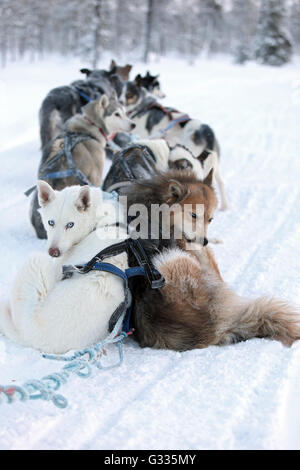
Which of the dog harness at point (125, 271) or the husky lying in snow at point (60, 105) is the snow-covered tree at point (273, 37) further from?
the dog harness at point (125, 271)

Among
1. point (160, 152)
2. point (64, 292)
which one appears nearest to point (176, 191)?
point (64, 292)

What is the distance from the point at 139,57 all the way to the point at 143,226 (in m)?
32.3

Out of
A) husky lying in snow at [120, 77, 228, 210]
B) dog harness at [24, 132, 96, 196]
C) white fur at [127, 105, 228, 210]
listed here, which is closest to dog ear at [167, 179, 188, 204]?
dog harness at [24, 132, 96, 196]

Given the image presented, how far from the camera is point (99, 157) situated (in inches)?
204

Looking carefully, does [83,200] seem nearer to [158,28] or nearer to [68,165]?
[68,165]

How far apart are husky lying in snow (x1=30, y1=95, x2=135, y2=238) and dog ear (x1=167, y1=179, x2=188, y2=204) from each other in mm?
1685

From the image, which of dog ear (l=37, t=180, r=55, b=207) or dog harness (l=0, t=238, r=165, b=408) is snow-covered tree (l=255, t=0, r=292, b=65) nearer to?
dog ear (l=37, t=180, r=55, b=207)

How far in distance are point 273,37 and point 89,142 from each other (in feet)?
118

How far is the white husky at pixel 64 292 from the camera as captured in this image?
225cm

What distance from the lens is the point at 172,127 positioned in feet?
21.2

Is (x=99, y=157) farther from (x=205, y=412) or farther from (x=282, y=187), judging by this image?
(x=205, y=412)

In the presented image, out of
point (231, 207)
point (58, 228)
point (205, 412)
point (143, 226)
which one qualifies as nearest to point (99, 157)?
point (231, 207)

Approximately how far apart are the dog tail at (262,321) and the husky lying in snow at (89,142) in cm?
253

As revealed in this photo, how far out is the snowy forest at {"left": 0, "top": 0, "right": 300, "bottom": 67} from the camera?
3572cm
